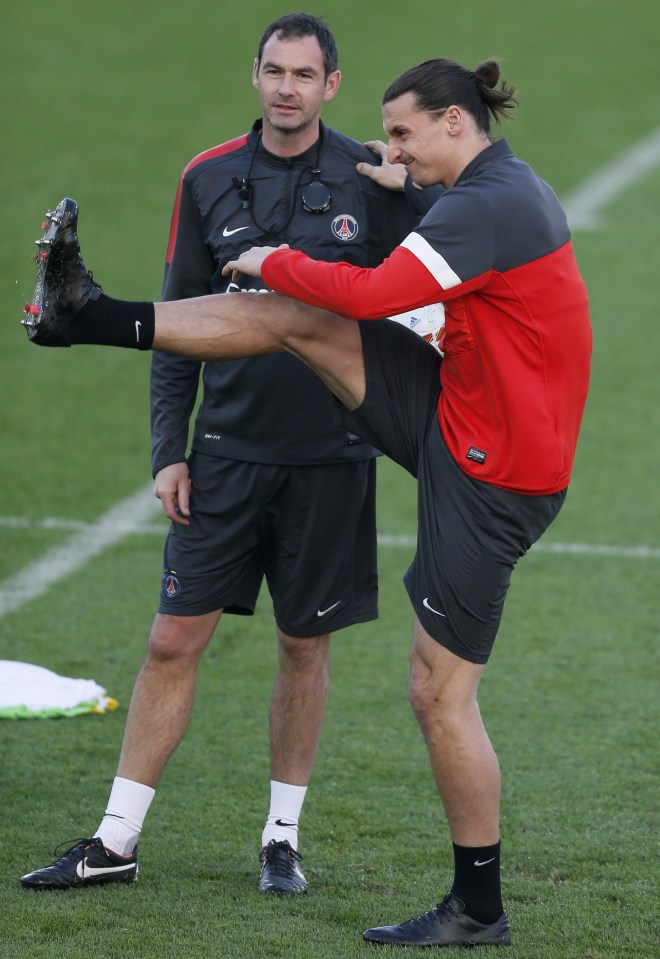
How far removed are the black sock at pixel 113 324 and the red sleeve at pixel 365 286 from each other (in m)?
0.37

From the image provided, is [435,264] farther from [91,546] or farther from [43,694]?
[91,546]

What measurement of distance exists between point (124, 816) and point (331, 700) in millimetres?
1507

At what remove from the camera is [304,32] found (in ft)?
13.4

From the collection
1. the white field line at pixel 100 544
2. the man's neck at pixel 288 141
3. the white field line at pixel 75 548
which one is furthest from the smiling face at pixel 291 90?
the white field line at pixel 100 544

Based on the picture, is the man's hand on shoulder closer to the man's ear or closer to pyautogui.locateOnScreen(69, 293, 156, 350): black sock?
the man's ear

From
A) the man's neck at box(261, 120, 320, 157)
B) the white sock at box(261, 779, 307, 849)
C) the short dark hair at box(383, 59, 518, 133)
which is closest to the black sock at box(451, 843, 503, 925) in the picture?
the white sock at box(261, 779, 307, 849)

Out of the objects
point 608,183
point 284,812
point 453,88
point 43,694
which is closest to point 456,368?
point 453,88

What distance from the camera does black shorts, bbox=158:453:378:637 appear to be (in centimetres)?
414

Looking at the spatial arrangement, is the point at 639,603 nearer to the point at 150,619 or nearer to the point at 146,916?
the point at 150,619

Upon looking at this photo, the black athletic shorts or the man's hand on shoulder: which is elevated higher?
the man's hand on shoulder

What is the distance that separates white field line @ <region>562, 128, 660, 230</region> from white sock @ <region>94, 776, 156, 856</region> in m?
8.72

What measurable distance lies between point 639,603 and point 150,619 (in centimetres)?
200

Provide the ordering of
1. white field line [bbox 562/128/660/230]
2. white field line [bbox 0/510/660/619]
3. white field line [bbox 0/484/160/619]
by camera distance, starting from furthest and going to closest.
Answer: white field line [bbox 562/128/660/230] < white field line [bbox 0/510/660/619] < white field line [bbox 0/484/160/619]

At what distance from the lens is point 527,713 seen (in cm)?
532
